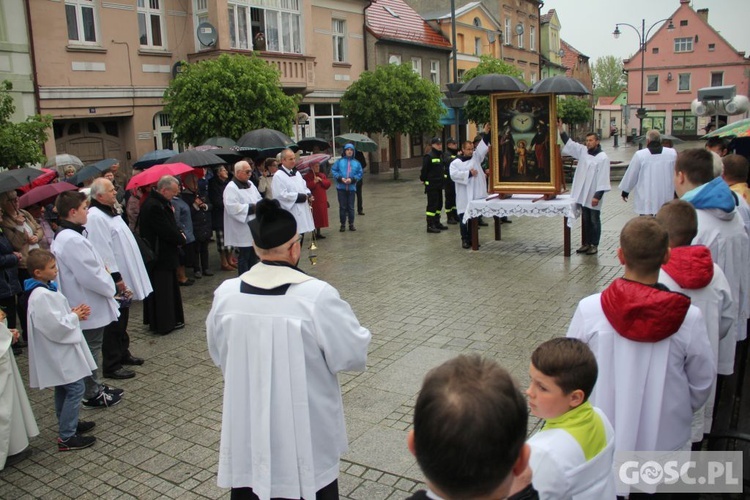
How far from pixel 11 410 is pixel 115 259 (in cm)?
231

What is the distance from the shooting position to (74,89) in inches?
706

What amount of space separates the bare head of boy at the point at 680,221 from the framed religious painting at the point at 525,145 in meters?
7.90

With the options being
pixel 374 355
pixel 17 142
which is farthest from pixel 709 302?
pixel 17 142

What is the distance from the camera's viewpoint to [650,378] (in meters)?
3.29

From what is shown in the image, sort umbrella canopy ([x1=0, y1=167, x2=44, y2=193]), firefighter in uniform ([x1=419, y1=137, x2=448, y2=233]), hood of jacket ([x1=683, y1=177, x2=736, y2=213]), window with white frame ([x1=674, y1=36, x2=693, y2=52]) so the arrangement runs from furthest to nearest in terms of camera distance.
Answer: window with white frame ([x1=674, y1=36, x2=693, y2=52]) < firefighter in uniform ([x1=419, y1=137, x2=448, y2=233]) < umbrella canopy ([x1=0, y1=167, x2=44, y2=193]) < hood of jacket ([x1=683, y1=177, x2=736, y2=213])

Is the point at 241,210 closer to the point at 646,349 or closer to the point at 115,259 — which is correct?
the point at 115,259

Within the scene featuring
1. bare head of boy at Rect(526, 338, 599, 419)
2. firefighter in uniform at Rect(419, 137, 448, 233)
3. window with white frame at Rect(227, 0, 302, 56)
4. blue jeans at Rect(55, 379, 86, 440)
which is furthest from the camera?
window with white frame at Rect(227, 0, 302, 56)

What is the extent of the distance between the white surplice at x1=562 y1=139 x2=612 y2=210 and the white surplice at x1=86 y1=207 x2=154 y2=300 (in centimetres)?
726

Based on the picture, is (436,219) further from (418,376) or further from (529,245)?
(418,376)

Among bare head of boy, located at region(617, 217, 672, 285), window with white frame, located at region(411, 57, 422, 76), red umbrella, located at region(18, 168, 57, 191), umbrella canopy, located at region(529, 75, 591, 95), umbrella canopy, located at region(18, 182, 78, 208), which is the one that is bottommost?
bare head of boy, located at region(617, 217, 672, 285)

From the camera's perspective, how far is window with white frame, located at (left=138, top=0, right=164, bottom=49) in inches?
Answer: 796

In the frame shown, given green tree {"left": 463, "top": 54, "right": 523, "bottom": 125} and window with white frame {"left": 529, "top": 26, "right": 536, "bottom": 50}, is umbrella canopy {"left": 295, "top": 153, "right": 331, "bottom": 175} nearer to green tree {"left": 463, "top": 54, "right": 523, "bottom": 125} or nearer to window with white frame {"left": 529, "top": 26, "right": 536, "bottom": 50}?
green tree {"left": 463, "top": 54, "right": 523, "bottom": 125}

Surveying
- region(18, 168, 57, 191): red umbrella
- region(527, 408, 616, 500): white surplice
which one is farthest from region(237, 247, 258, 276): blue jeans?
region(527, 408, 616, 500): white surplice

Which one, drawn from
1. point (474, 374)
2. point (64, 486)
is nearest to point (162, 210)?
point (64, 486)
